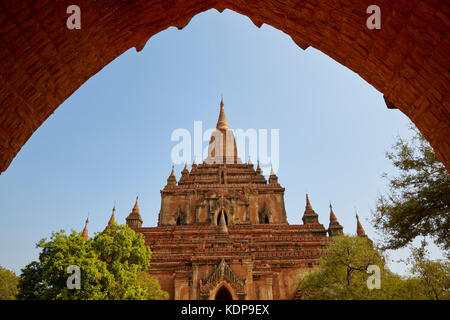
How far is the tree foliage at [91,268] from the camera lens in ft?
52.1

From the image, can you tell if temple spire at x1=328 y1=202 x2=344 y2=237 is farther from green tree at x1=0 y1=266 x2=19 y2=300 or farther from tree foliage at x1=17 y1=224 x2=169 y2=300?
green tree at x1=0 y1=266 x2=19 y2=300

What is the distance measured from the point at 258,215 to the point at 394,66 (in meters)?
34.5

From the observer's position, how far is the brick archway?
2.91 metres

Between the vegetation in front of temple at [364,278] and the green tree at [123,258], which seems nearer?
the vegetation in front of temple at [364,278]

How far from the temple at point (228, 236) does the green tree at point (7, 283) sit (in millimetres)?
12213

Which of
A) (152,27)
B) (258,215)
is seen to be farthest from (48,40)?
(258,215)

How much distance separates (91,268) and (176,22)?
15664 mm

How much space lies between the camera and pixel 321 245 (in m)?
27.6

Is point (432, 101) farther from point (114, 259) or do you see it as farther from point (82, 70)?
point (114, 259)

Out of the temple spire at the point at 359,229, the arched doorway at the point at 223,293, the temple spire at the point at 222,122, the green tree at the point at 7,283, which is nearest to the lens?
the arched doorway at the point at 223,293

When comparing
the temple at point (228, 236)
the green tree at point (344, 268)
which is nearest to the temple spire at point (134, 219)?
the temple at point (228, 236)

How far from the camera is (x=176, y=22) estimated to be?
14.3ft
